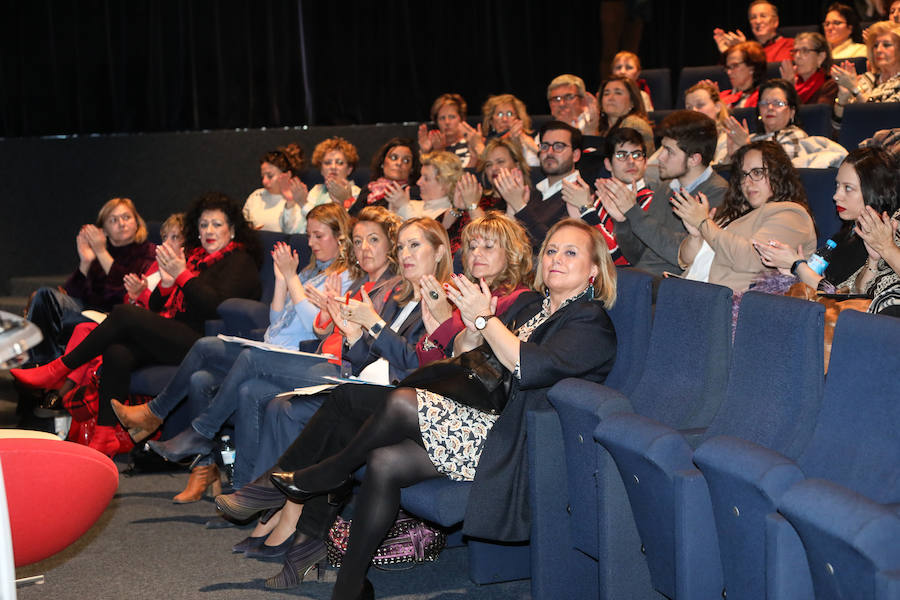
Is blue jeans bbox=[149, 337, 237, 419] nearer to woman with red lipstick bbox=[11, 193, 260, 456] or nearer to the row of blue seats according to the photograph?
woman with red lipstick bbox=[11, 193, 260, 456]

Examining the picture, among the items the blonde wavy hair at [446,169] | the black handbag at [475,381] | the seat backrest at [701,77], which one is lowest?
the black handbag at [475,381]

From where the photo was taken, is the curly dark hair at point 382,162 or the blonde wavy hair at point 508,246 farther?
the curly dark hair at point 382,162

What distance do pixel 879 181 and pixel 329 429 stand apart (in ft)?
5.58

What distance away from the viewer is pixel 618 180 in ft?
12.2

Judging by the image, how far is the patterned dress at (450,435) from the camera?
2.64 meters

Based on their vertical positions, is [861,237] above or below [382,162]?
below

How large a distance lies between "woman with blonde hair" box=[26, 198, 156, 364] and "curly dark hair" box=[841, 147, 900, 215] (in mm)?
3304

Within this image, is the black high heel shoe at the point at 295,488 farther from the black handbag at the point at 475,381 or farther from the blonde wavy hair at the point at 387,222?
the blonde wavy hair at the point at 387,222

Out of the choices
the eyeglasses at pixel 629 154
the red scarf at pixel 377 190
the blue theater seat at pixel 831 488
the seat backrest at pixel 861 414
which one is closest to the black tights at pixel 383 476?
the blue theater seat at pixel 831 488

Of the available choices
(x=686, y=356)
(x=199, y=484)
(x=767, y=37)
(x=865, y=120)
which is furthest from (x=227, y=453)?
(x=767, y=37)

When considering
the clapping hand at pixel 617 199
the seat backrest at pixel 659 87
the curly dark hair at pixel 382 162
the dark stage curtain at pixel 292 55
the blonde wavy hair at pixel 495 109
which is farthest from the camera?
the dark stage curtain at pixel 292 55

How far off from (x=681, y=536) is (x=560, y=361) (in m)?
0.67

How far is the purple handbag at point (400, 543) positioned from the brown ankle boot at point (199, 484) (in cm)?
91

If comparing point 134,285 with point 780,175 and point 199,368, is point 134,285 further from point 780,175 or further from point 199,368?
point 780,175
